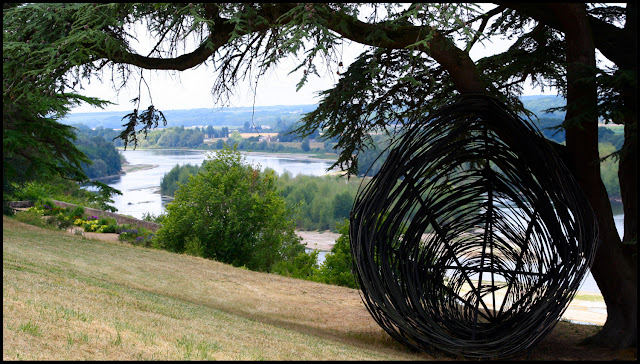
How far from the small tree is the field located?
8.87 meters

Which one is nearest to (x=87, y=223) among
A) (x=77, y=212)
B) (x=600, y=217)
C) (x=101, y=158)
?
(x=77, y=212)

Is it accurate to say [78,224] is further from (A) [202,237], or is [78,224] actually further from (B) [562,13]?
(B) [562,13]

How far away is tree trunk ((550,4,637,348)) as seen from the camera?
257 inches

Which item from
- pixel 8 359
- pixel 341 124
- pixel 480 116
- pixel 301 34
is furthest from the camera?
pixel 341 124

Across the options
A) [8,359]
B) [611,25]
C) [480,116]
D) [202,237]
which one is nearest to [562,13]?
[611,25]

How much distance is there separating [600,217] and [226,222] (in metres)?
18.9

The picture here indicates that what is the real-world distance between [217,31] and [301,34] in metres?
2.22

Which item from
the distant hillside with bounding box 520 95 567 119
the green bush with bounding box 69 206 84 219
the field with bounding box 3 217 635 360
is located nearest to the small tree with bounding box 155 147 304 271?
the green bush with bounding box 69 206 84 219

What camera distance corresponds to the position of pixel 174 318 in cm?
669

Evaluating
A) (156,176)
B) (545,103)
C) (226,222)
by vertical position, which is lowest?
(156,176)

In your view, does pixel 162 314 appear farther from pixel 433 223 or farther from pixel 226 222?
pixel 226 222

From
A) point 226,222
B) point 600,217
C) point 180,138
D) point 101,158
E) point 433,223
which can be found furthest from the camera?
point 101,158

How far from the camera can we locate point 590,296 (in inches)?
1121

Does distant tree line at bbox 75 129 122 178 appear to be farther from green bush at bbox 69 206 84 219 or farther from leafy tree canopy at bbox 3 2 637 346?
leafy tree canopy at bbox 3 2 637 346
